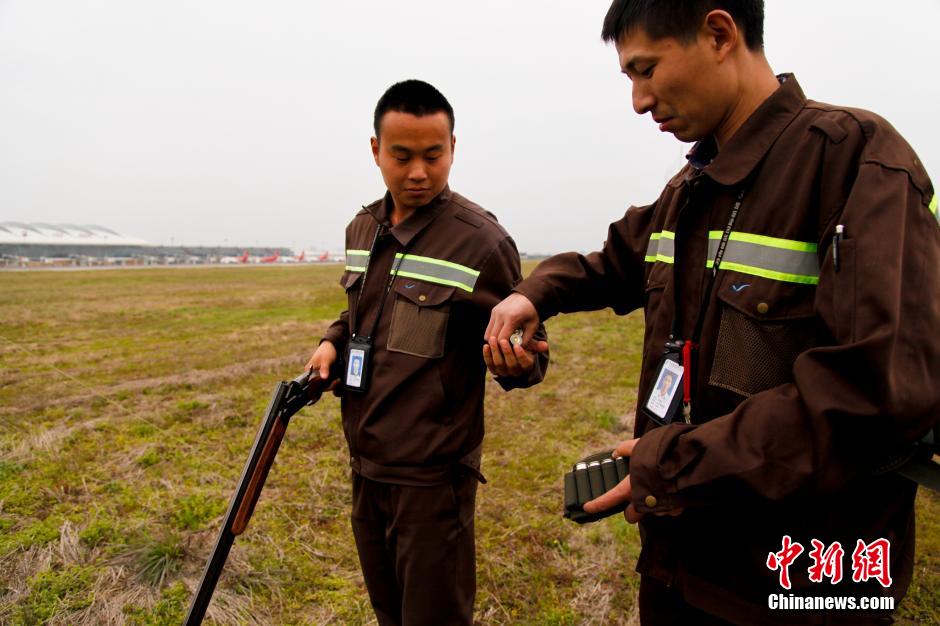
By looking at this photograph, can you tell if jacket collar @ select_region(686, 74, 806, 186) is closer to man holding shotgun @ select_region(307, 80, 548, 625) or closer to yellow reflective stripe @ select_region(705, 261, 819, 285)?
yellow reflective stripe @ select_region(705, 261, 819, 285)

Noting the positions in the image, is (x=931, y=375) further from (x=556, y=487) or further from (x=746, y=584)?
(x=556, y=487)

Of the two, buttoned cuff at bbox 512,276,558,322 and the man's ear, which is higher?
the man's ear

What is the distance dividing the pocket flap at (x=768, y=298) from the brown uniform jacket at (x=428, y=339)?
0.98 meters

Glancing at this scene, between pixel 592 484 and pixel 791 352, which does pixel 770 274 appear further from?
pixel 592 484

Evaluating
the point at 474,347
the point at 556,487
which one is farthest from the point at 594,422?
the point at 474,347

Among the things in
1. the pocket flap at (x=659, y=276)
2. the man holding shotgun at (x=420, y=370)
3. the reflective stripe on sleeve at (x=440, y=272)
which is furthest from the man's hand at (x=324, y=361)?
the pocket flap at (x=659, y=276)

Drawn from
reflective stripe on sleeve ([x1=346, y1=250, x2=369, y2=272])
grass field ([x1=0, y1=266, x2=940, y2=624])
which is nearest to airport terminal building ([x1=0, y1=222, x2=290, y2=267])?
grass field ([x1=0, y1=266, x2=940, y2=624])

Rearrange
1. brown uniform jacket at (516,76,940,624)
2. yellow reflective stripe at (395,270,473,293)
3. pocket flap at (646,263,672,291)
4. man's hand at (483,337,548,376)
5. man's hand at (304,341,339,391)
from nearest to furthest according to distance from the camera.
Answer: brown uniform jacket at (516,76,940,624)
pocket flap at (646,263,672,291)
man's hand at (483,337,548,376)
yellow reflective stripe at (395,270,473,293)
man's hand at (304,341,339,391)

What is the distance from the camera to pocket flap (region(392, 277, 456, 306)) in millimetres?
2324

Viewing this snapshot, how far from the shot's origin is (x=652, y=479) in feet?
4.00

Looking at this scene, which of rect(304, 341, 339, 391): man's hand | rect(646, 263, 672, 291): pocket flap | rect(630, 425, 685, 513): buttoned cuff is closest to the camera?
rect(630, 425, 685, 513): buttoned cuff

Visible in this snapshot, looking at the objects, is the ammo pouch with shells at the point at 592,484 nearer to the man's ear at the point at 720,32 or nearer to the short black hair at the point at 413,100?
the man's ear at the point at 720,32

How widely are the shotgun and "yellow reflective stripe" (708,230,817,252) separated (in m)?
1.83

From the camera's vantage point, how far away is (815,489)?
1.07m
